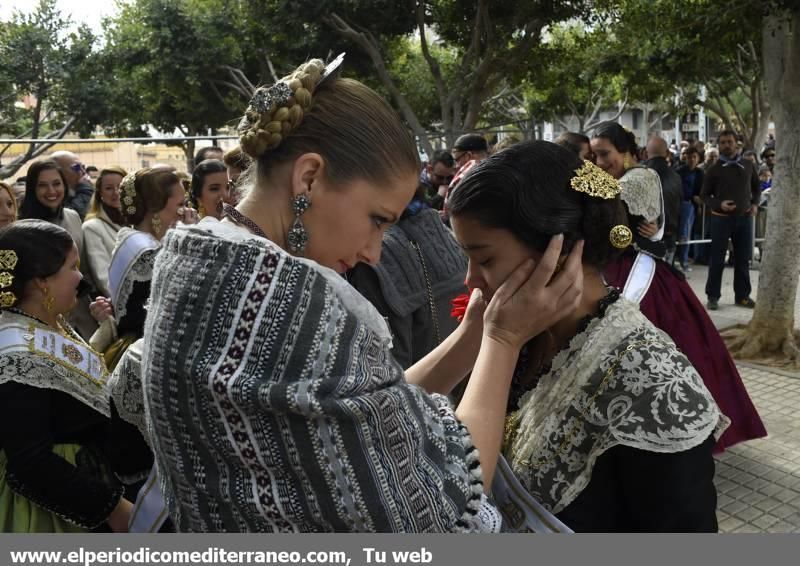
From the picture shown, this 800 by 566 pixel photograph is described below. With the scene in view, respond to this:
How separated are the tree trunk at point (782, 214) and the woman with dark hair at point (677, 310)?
6.89 ft

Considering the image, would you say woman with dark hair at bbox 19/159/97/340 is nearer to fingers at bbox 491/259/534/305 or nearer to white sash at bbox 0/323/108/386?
white sash at bbox 0/323/108/386

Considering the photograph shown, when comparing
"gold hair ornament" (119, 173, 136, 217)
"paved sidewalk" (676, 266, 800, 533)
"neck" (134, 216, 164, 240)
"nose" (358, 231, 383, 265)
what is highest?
"nose" (358, 231, 383, 265)

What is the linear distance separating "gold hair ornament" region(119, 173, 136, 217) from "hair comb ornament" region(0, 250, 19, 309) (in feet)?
5.28

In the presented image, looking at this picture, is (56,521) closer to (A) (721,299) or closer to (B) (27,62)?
(A) (721,299)

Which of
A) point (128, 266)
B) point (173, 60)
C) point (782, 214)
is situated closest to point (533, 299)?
point (128, 266)

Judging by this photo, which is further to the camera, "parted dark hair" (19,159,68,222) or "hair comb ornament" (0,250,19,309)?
"parted dark hair" (19,159,68,222)

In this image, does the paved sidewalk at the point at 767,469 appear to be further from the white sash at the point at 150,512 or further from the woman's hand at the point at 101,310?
the woman's hand at the point at 101,310

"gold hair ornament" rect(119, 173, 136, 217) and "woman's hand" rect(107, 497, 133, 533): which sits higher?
"gold hair ornament" rect(119, 173, 136, 217)

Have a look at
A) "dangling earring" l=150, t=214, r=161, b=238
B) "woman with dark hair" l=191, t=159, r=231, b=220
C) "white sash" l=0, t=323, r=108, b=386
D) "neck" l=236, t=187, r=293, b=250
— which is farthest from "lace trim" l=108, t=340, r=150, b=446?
"woman with dark hair" l=191, t=159, r=231, b=220

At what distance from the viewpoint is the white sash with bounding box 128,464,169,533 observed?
1.73 m

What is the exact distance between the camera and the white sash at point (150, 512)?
173 cm

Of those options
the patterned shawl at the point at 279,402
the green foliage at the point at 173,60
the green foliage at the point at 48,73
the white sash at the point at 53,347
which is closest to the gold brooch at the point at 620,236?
the patterned shawl at the point at 279,402

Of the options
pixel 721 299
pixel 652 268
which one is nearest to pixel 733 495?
pixel 652 268

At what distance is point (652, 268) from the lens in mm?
4066
